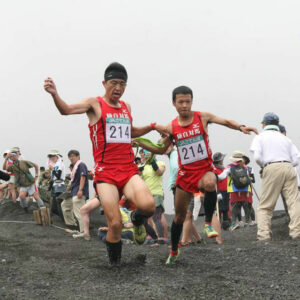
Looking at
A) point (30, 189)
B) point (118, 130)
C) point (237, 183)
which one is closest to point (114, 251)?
point (118, 130)

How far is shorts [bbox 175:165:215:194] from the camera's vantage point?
5.06m

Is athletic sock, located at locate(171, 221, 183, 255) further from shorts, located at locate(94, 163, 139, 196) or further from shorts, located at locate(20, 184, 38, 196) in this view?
shorts, located at locate(20, 184, 38, 196)

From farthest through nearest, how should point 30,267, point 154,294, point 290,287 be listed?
point 30,267, point 290,287, point 154,294

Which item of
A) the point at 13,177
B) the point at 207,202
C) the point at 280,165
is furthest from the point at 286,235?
the point at 13,177

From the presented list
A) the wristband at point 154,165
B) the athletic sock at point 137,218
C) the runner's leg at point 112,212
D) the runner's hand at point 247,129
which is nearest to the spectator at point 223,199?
the wristband at point 154,165

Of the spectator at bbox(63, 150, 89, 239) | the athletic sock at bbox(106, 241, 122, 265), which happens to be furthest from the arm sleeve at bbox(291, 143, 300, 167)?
the spectator at bbox(63, 150, 89, 239)

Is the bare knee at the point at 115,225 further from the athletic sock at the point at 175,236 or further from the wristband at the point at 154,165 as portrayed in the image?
the wristband at the point at 154,165

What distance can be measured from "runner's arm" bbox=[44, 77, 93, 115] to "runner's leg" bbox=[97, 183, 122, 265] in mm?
851

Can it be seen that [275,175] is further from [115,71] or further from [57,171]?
[57,171]

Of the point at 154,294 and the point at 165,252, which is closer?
the point at 154,294

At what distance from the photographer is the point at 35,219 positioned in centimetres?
1241

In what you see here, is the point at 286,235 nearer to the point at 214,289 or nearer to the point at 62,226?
the point at 214,289

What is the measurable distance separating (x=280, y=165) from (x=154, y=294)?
4.27 metres

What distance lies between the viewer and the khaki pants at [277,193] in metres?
7.05
